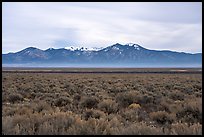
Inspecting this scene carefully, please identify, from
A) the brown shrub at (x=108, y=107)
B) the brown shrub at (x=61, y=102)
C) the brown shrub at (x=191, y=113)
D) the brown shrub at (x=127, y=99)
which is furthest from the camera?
the brown shrub at (x=127, y=99)

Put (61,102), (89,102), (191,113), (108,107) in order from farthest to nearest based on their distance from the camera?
(61,102) < (89,102) < (108,107) < (191,113)

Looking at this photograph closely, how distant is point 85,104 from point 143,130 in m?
7.83

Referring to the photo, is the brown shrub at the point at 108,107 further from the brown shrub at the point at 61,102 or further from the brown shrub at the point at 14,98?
A: the brown shrub at the point at 14,98

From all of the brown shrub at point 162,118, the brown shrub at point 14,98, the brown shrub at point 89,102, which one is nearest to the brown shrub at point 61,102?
the brown shrub at point 89,102

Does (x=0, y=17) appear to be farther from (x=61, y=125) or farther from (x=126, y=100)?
(x=126, y=100)

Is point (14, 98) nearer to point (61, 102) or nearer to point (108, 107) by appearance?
point (61, 102)

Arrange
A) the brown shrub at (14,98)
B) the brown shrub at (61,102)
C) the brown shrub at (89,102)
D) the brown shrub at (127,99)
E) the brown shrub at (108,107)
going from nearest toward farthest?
the brown shrub at (108,107), the brown shrub at (89,102), the brown shrub at (61,102), the brown shrub at (127,99), the brown shrub at (14,98)

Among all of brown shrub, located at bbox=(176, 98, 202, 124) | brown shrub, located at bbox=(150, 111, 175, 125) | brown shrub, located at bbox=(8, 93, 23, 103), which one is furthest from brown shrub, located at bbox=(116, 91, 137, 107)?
brown shrub, located at bbox=(8, 93, 23, 103)

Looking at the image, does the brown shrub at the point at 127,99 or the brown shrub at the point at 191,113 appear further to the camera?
the brown shrub at the point at 127,99

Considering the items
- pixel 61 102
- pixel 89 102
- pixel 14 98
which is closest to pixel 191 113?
pixel 89 102

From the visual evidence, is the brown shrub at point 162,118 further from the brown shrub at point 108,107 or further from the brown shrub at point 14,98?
the brown shrub at point 14,98

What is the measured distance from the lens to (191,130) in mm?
7828

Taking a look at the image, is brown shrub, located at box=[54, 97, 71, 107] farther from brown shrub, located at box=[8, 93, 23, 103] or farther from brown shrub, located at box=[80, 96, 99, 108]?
brown shrub, located at box=[8, 93, 23, 103]

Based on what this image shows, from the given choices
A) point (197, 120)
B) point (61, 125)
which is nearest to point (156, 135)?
point (61, 125)
